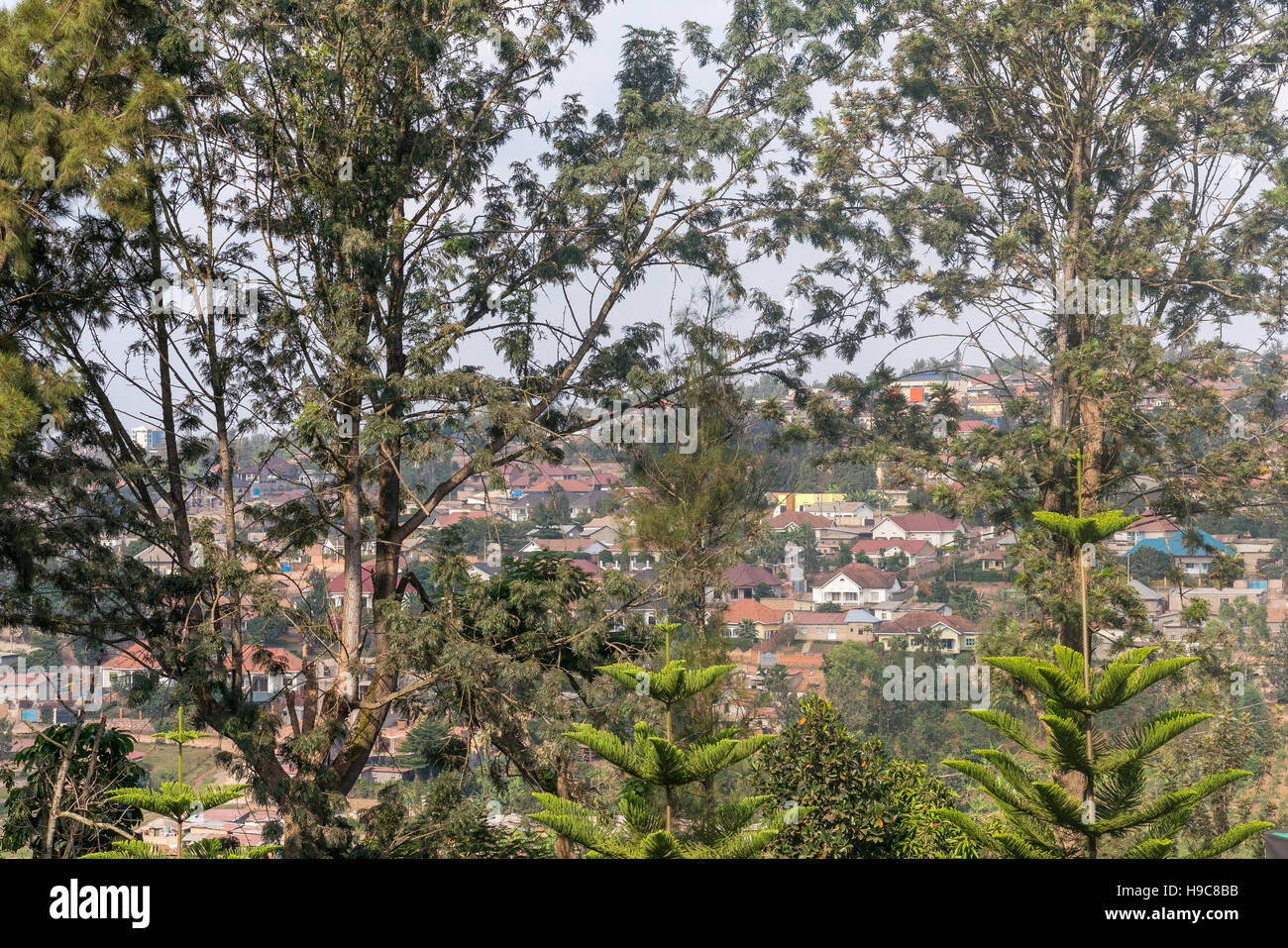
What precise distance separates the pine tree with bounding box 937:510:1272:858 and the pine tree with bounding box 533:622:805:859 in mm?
975

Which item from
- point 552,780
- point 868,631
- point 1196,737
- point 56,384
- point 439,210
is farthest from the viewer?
point 868,631

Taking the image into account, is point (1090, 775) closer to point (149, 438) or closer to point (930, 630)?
point (149, 438)

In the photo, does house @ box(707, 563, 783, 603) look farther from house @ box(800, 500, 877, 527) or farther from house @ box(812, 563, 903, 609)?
house @ box(800, 500, 877, 527)

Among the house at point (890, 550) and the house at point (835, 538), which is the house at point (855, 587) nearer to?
the house at point (835, 538)

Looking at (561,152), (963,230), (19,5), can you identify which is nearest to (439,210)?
(561,152)

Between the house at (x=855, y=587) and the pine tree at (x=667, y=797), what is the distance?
843 inches

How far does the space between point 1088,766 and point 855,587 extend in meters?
21.9

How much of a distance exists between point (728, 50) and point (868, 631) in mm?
18344

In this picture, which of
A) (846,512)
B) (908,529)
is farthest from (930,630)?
(846,512)

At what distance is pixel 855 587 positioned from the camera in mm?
26531

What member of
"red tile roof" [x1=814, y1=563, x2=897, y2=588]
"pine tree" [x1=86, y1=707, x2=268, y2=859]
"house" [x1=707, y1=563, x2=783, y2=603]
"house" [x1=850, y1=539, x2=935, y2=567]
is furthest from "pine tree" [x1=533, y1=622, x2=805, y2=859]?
"house" [x1=850, y1=539, x2=935, y2=567]

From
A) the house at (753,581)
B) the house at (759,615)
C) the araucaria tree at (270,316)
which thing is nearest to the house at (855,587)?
the house at (753,581)

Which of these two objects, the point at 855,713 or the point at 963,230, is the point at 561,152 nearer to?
the point at 963,230

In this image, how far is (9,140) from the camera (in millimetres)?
5637
